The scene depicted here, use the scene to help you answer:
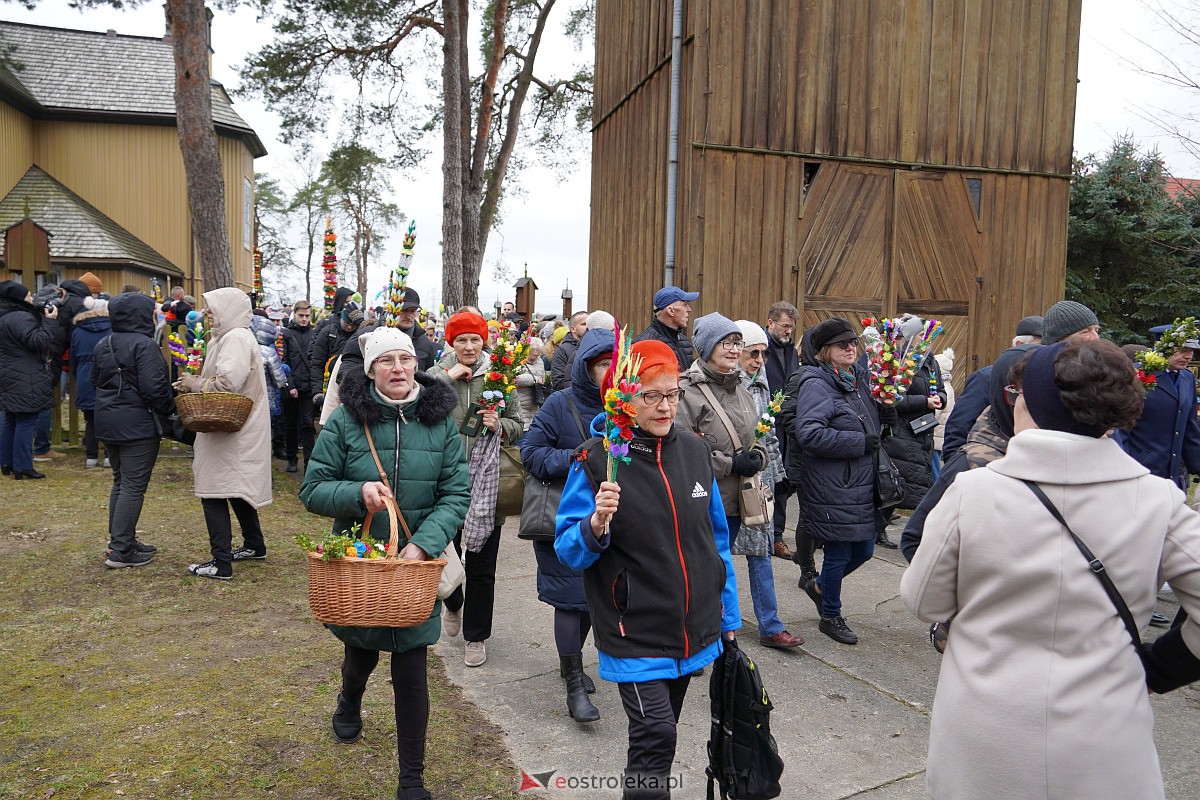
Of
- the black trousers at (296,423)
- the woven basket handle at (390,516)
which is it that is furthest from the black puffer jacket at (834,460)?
the black trousers at (296,423)

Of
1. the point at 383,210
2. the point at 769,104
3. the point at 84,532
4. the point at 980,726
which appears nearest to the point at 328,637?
the point at 84,532

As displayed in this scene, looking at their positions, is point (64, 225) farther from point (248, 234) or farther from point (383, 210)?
point (383, 210)

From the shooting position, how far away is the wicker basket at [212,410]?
6.08 m

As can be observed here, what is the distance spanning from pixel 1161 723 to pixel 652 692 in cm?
303

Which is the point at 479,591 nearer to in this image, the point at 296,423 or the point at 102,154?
the point at 296,423

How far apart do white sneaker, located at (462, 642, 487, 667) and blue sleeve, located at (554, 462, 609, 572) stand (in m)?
2.11

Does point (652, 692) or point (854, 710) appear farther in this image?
point (854, 710)

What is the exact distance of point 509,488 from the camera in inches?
204

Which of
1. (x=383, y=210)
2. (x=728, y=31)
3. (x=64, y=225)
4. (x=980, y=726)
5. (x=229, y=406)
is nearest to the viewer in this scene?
(x=980, y=726)

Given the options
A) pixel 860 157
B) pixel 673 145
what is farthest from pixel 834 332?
pixel 860 157

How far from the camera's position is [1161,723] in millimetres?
4457

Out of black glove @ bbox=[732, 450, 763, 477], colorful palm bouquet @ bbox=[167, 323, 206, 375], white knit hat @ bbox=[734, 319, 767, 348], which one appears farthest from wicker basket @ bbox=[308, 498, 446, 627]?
colorful palm bouquet @ bbox=[167, 323, 206, 375]

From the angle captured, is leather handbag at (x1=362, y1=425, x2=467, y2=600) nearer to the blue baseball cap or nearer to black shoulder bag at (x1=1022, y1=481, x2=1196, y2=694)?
black shoulder bag at (x1=1022, y1=481, x2=1196, y2=694)

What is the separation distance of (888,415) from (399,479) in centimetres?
426
